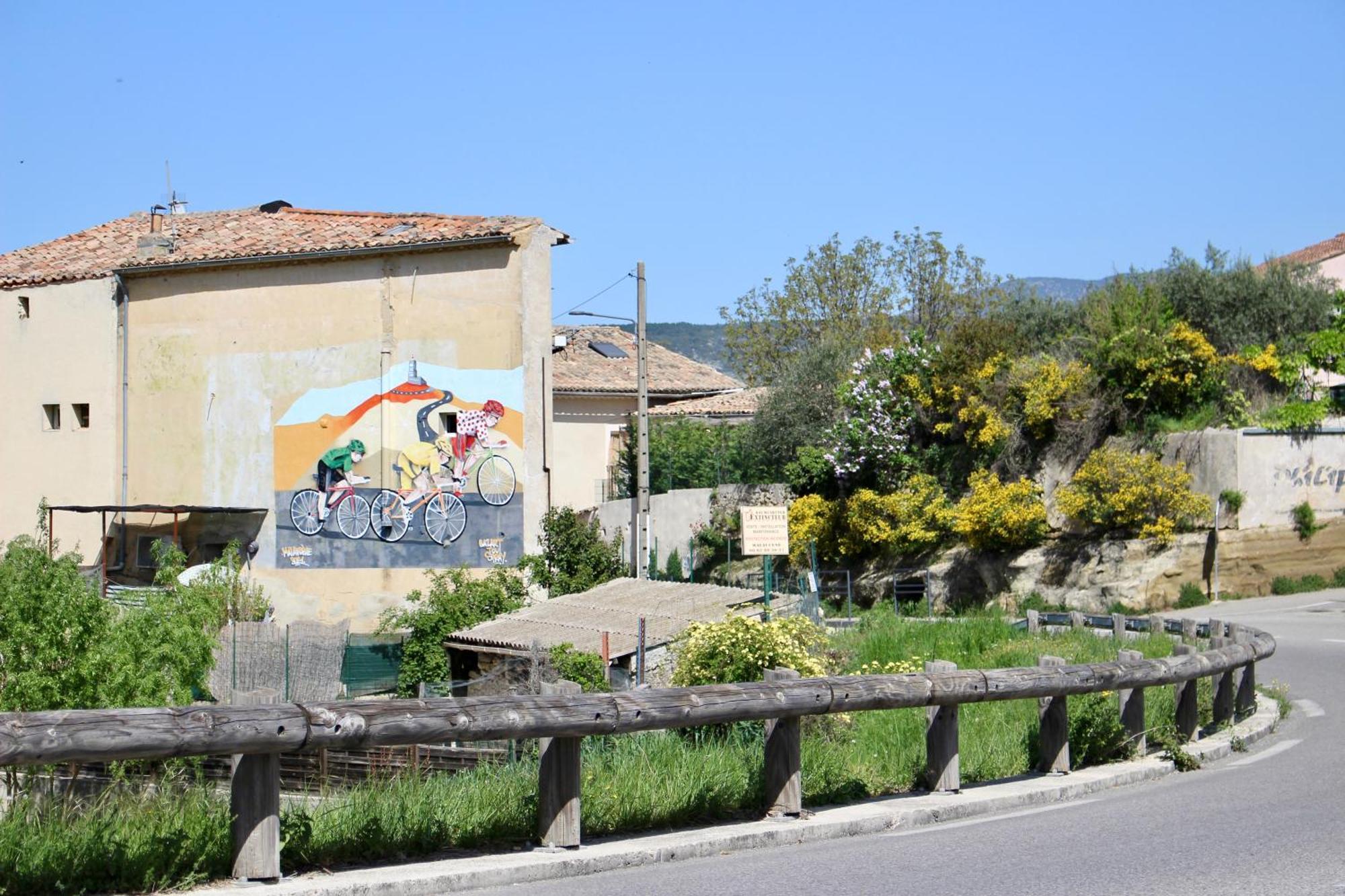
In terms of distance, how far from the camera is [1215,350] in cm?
3350

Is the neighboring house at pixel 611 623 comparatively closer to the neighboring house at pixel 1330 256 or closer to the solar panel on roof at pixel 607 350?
the solar panel on roof at pixel 607 350

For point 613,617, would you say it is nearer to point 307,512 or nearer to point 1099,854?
point 307,512

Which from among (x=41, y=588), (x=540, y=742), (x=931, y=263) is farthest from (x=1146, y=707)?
(x=931, y=263)

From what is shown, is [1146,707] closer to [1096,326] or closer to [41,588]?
[41,588]

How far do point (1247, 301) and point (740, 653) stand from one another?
26.9 m

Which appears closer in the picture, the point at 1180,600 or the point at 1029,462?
the point at 1180,600

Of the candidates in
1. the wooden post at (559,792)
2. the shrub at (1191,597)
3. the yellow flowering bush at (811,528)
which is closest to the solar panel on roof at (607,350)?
the yellow flowering bush at (811,528)

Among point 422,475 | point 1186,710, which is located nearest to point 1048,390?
point 422,475

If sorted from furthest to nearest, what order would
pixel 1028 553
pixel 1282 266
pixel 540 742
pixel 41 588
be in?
pixel 1282 266 → pixel 1028 553 → pixel 41 588 → pixel 540 742

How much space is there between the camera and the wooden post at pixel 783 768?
848cm

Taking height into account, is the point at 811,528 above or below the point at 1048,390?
below

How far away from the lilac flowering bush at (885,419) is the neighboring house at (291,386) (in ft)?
30.1

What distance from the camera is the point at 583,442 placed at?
4600cm

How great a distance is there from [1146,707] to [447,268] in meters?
24.1
